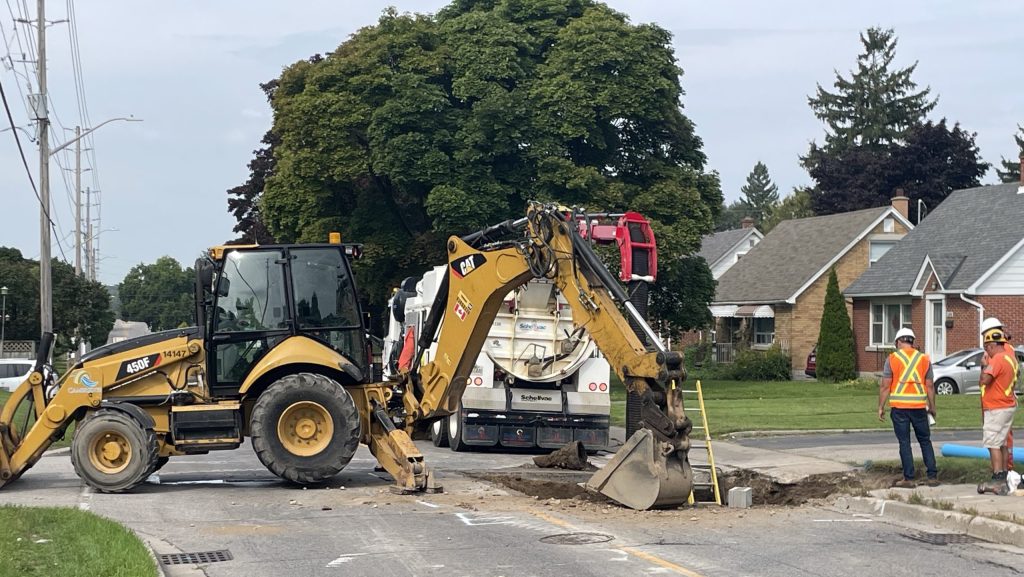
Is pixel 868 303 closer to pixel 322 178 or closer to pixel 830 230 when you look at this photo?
pixel 830 230

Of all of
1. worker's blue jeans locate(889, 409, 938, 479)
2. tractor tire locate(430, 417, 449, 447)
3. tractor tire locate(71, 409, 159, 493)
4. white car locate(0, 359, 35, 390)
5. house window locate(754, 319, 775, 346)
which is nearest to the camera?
worker's blue jeans locate(889, 409, 938, 479)

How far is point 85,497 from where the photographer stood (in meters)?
14.8

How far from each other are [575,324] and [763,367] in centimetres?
3344

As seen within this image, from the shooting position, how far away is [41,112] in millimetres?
34219

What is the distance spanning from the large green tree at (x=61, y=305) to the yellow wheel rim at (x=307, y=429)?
112 feet

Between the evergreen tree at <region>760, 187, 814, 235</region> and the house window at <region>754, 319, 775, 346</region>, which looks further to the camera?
the evergreen tree at <region>760, 187, 814, 235</region>

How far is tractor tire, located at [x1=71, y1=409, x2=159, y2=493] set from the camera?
14820mm

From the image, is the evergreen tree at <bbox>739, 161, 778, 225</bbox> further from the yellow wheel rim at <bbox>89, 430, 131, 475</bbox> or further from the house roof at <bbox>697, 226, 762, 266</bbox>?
the yellow wheel rim at <bbox>89, 430, 131, 475</bbox>

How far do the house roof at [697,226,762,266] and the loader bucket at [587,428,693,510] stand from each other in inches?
2500

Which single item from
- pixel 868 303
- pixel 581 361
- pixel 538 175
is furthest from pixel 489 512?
pixel 868 303

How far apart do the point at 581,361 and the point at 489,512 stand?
8.17 m

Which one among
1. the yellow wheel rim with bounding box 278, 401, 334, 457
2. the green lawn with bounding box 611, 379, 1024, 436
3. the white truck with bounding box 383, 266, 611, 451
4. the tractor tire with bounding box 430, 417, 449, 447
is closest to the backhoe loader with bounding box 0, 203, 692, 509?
the yellow wheel rim with bounding box 278, 401, 334, 457

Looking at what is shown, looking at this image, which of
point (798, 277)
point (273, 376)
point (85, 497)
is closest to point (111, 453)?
point (85, 497)

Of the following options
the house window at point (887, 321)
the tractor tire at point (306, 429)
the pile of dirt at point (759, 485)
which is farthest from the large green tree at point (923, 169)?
the tractor tire at point (306, 429)
